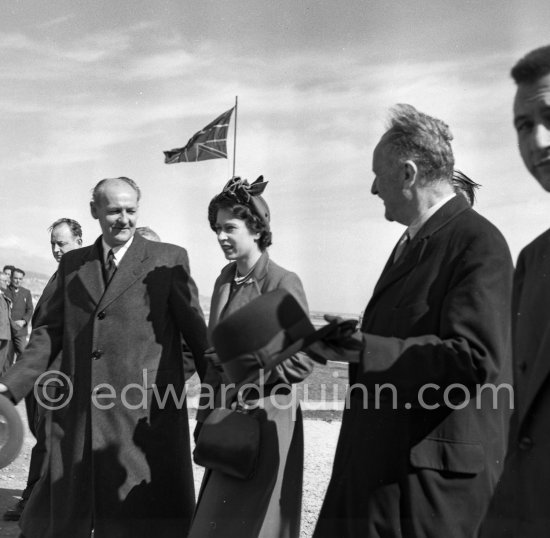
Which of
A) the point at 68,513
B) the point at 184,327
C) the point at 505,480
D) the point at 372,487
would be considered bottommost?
the point at 68,513

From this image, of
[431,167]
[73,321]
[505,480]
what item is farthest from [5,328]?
[505,480]

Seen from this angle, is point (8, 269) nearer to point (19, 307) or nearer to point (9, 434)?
point (19, 307)

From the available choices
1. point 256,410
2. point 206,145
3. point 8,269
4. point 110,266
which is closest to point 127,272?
point 110,266

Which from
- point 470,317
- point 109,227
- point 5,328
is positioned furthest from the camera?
point 5,328

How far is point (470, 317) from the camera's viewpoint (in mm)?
2281

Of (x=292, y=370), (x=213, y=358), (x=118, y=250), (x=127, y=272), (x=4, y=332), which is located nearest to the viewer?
(x=292, y=370)

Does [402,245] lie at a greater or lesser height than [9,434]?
greater

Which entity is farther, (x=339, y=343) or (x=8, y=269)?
(x=8, y=269)

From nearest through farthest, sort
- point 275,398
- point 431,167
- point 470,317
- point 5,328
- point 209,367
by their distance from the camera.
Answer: point 470,317
point 431,167
point 275,398
point 209,367
point 5,328

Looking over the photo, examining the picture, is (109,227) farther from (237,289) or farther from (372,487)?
(372,487)

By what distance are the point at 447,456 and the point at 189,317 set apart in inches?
80.8

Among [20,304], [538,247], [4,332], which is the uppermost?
[538,247]

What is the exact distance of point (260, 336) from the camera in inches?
79.4

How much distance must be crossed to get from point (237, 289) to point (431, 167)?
5.39 feet
